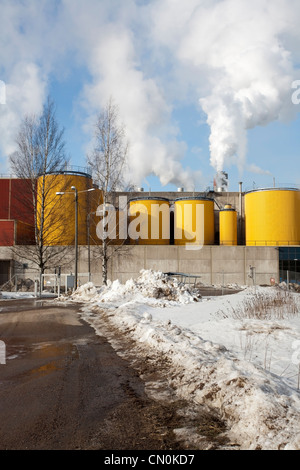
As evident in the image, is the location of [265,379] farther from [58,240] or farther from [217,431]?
[58,240]

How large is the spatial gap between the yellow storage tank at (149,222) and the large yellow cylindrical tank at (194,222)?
1292mm

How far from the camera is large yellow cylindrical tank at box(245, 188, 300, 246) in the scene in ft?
140

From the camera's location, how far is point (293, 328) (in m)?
9.14

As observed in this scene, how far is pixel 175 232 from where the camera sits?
43875mm

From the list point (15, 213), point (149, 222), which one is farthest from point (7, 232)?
point (149, 222)

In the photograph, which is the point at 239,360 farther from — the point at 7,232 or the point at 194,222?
the point at 194,222

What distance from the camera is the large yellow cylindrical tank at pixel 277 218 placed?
42.8 meters

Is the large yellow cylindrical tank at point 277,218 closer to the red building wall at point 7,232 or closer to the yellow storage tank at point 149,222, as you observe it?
the yellow storage tank at point 149,222

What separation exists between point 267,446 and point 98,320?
10.4 meters

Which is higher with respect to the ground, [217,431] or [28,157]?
[28,157]

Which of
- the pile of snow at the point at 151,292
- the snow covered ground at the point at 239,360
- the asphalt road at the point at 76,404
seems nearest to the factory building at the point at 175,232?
the pile of snow at the point at 151,292

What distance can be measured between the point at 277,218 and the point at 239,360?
39.5 meters

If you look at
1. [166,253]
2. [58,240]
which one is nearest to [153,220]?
[166,253]

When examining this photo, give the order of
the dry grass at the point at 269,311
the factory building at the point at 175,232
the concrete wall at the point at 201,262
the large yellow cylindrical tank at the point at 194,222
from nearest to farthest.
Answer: the dry grass at the point at 269,311, the factory building at the point at 175,232, the concrete wall at the point at 201,262, the large yellow cylindrical tank at the point at 194,222
